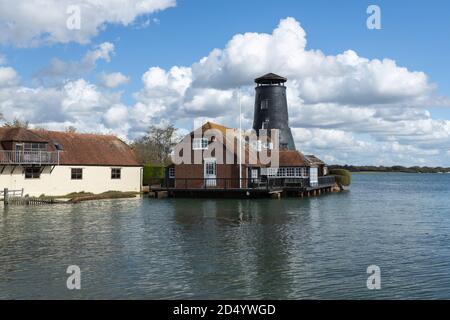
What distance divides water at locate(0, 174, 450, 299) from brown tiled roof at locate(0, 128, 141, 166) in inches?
532

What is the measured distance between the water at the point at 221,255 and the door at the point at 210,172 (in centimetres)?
1648

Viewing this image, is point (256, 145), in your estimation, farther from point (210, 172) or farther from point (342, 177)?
point (342, 177)

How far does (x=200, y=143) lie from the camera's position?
49344 millimetres

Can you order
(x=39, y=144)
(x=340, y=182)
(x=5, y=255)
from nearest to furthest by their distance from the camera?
(x=5, y=255) → (x=39, y=144) → (x=340, y=182)

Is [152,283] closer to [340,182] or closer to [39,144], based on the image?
[39,144]

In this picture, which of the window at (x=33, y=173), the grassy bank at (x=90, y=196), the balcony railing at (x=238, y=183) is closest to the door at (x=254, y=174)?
the balcony railing at (x=238, y=183)

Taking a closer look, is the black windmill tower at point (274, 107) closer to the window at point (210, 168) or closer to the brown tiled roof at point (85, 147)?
the window at point (210, 168)

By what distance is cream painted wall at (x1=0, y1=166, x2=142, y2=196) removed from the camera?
41625 mm

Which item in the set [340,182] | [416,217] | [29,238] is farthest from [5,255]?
[340,182]

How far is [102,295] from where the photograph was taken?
13.5 metres

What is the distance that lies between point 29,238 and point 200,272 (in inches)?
391

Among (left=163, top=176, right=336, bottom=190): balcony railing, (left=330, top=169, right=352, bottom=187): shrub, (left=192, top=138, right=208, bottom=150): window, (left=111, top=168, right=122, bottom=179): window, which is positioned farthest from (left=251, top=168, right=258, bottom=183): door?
(left=330, top=169, right=352, bottom=187): shrub

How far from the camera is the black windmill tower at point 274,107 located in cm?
6662
